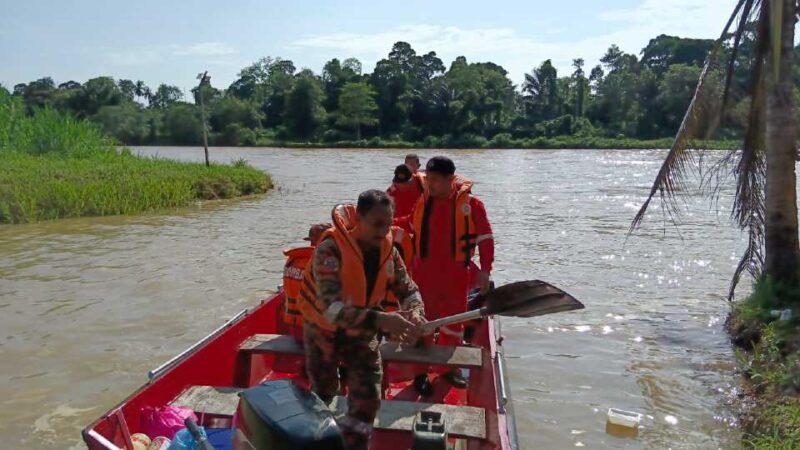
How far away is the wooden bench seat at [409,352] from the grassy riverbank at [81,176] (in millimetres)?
12727

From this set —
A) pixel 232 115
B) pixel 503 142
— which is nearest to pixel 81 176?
pixel 503 142

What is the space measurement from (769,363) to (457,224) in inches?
117

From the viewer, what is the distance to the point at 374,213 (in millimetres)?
2914

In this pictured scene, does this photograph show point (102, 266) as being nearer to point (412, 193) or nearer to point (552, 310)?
point (412, 193)

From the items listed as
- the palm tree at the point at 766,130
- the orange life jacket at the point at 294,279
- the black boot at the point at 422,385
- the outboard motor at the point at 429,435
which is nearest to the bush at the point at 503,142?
the palm tree at the point at 766,130

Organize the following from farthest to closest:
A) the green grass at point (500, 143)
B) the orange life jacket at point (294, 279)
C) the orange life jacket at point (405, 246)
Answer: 1. the green grass at point (500, 143)
2. the orange life jacket at point (405, 246)
3. the orange life jacket at point (294, 279)

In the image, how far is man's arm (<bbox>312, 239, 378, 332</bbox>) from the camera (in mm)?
2867

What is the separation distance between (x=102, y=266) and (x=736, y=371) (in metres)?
9.42

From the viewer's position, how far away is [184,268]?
37.4 ft

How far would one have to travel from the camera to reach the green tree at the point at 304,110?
68.4 meters

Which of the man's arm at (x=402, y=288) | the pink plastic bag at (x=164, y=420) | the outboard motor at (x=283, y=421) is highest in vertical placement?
the man's arm at (x=402, y=288)

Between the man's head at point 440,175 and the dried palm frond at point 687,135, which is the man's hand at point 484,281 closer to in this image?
the man's head at point 440,175

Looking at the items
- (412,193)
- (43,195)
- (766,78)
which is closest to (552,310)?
(412,193)

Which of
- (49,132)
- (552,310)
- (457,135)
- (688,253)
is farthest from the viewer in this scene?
(457,135)
